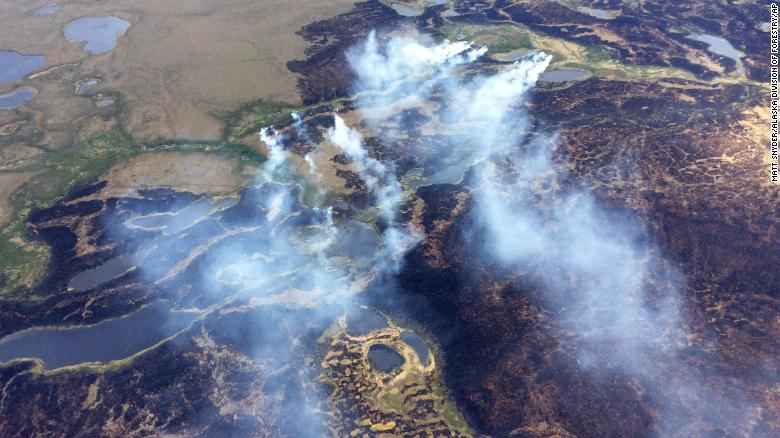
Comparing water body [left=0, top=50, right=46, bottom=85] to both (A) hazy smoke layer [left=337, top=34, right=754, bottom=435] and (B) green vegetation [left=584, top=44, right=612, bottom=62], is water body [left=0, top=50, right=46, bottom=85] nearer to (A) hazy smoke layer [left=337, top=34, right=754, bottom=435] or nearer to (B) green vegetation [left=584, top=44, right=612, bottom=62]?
(A) hazy smoke layer [left=337, top=34, right=754, bottom=435]

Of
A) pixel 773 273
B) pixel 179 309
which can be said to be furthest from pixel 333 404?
pixel 773 273

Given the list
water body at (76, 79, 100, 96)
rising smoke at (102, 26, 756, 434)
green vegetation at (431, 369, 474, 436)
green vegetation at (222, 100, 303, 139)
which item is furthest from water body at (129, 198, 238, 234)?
water body at (76, 79, 100, 96)

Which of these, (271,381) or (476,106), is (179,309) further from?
(476,106)

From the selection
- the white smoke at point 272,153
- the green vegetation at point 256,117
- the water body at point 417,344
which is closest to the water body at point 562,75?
the green vegetation at point 256,117

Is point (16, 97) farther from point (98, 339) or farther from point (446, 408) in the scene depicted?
point (446, 408)

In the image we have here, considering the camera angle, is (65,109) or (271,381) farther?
(65,109)

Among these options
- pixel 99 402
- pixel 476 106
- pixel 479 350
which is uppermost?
pixel 476 106

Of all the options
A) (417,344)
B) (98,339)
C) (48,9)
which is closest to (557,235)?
(417,344)
